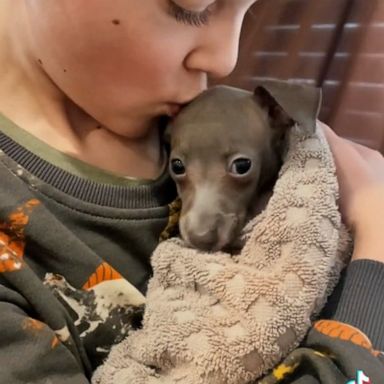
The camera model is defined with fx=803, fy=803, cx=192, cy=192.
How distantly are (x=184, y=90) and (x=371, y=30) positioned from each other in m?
0.58

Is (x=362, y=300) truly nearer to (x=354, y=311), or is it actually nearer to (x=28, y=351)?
(x=354, y=311)

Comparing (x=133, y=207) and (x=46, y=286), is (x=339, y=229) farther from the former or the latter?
(x=46, y=286)

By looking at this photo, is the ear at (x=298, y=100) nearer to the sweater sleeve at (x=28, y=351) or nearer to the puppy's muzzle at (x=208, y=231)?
the puppy's muzzle at (x=208, y=231)

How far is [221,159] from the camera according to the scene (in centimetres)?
102

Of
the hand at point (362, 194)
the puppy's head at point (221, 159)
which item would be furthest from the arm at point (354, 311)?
the puppy's head at point (221, 159)

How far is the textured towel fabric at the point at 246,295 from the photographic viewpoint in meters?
0.86

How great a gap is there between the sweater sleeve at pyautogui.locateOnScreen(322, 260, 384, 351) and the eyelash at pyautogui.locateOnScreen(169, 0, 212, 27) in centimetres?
35

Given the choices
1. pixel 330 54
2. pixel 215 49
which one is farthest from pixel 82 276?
pixel 330 54

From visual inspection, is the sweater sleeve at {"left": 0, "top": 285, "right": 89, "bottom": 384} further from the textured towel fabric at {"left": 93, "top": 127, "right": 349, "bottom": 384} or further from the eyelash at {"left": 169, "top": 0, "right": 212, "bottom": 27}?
the eyelash at {"left": 169, "top": 0, "right": 212, "bottom": 27}

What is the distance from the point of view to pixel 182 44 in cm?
99

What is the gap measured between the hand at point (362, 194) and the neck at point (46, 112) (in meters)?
0.27

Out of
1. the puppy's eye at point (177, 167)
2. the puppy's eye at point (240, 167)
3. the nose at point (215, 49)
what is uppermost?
the nose at point (215, 49)

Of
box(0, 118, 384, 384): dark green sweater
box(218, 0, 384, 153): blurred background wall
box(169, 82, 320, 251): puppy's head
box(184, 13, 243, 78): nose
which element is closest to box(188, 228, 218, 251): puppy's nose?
box(169, 82, 320, 251): puppy's head

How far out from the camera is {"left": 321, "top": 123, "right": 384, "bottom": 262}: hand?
103cm
